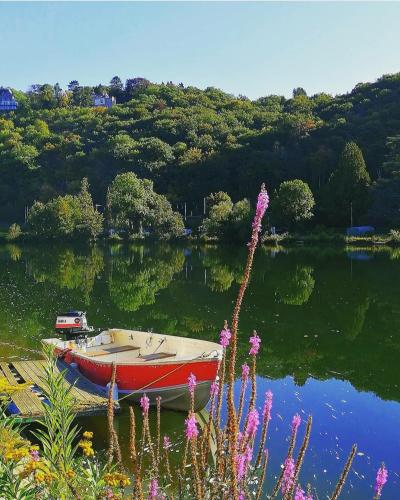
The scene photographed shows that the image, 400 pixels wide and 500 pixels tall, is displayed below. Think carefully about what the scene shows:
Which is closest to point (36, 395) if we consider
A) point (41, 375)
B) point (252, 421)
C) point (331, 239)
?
point (41, 375)

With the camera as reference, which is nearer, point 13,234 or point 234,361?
point 234,361

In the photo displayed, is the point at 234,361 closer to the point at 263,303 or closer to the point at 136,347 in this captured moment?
the point at 136,347

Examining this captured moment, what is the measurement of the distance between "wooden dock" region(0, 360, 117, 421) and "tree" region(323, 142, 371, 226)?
161 ft

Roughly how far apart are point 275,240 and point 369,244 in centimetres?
944

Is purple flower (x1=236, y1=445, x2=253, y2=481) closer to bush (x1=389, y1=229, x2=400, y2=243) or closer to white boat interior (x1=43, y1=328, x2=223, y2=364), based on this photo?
white boat interior (x1=43, y1=328, x2=223, y2=364)

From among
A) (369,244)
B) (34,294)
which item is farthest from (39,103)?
(34,294)

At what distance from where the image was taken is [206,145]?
7962cm

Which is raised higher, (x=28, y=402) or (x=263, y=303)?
(x=28, y=402)

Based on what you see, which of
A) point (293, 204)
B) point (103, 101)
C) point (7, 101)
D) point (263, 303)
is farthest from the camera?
point (103, 101)

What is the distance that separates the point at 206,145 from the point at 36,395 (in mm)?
72059

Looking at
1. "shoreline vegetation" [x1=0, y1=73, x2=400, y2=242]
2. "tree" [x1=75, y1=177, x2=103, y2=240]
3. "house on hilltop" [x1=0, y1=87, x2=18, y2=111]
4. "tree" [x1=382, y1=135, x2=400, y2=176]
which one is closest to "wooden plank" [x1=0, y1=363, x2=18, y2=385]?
"shoreline vegetation" [x1=0, y1=73, x2=400, y2=242]

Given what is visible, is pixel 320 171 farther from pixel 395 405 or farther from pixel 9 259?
pixel 395 405

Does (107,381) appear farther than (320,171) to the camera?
No

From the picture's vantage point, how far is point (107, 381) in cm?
1130
